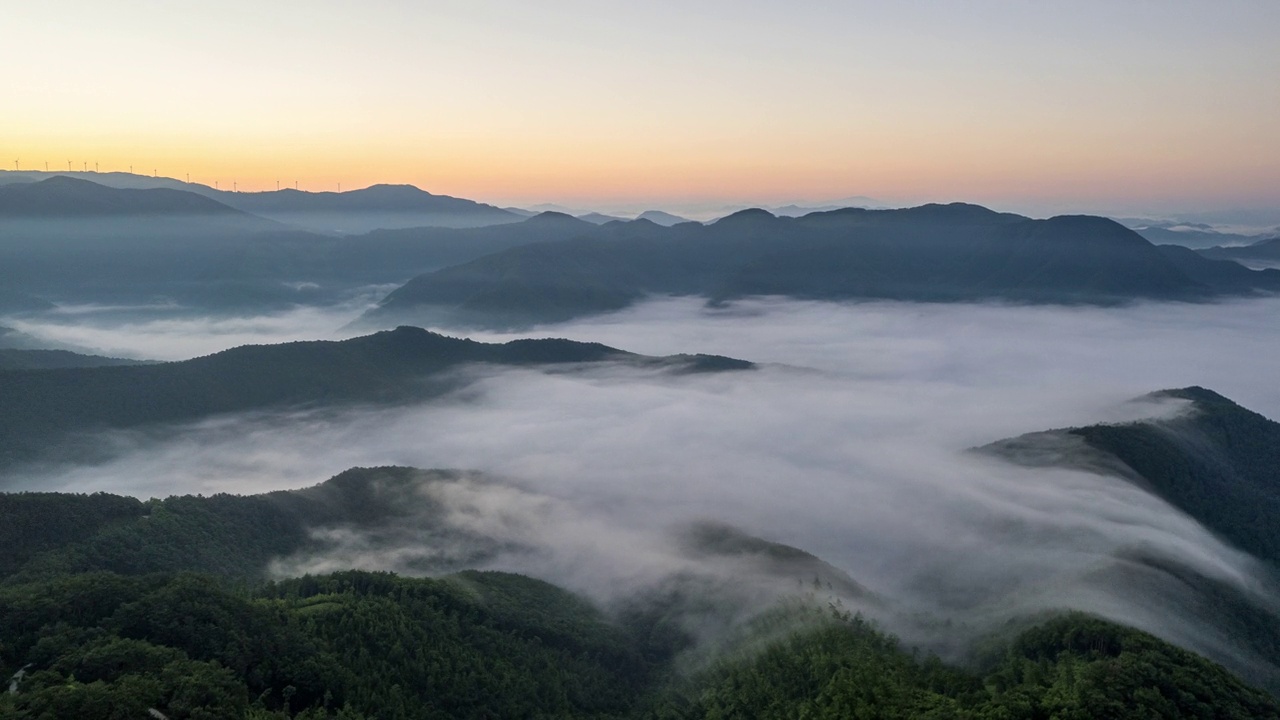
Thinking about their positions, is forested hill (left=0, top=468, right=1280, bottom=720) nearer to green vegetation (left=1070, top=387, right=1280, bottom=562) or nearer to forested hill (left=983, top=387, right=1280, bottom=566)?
forested hill (left=983, top=387, right=1280, bottom=566)

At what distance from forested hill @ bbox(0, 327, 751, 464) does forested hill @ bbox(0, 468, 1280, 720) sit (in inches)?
2263

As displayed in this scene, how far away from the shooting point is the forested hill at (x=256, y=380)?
116312 millimetres

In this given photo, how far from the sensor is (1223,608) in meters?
69.6

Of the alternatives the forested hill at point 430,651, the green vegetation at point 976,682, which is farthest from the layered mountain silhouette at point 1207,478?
the forested hill at point 430,651

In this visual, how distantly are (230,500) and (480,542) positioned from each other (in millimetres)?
26022

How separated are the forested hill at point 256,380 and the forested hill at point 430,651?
57.5 meters

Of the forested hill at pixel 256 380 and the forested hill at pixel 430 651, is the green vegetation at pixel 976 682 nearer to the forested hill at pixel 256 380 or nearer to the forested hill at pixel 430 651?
the forested hill at pixel 430 651

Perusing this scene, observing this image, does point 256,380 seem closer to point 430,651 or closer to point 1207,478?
point 430,651

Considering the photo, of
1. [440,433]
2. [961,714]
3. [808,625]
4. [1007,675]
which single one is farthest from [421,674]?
[440,433]

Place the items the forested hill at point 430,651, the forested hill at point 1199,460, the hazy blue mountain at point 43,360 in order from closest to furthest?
the forested hill at point 430,651
the forested hill at point 1199,460
the hazy blue mountain at point 43,360

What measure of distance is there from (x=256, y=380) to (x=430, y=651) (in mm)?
103169

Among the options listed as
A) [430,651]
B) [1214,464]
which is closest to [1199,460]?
[1214,464]

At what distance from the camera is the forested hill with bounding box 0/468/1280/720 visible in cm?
3984

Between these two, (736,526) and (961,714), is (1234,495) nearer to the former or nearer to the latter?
(736,526)
